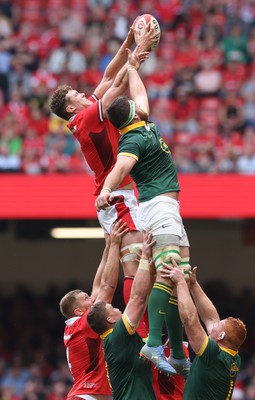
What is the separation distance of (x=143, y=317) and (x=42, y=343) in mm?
7880

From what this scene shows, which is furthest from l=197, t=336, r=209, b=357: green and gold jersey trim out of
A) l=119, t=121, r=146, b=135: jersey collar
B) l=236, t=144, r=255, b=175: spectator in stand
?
l=236, t=144, r=255, b=175: spectator in stand

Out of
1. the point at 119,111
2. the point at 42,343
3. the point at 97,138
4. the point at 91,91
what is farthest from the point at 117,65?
the point at 42,343

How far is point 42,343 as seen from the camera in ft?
56.4

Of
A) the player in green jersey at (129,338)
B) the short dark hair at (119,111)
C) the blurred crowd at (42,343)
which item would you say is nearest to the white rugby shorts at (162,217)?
the player in green jersey at (129,338)

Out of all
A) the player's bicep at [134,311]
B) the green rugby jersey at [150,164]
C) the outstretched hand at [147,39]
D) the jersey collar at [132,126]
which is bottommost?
the player's bicep at [134,311]

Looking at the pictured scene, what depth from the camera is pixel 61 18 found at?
65.2ft

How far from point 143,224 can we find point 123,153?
625 millimetres

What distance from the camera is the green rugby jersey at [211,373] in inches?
342

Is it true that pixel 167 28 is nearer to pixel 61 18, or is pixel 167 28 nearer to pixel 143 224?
pixel 61 18

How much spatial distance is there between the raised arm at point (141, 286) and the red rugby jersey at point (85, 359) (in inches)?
47.7

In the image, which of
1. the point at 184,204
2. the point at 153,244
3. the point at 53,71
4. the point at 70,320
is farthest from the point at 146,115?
the point at 53,71

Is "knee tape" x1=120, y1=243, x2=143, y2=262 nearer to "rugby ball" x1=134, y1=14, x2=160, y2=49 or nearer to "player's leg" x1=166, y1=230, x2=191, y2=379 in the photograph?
"player's leg" x1=166, y1=230, x2=191, y2=379

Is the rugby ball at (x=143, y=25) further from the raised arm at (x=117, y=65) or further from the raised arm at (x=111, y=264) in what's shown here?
the raised arm at (x=111, y=264)

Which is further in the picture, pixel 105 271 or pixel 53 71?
pixel 53 71
